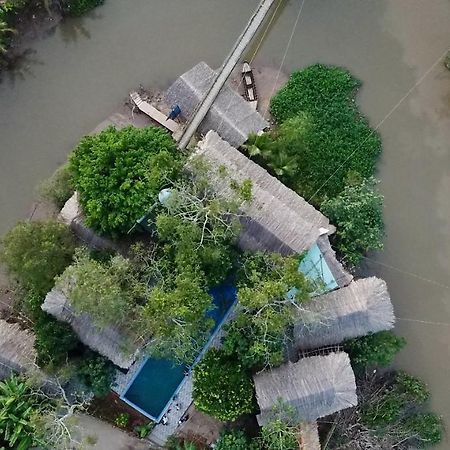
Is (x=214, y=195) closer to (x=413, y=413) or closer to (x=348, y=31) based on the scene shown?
(x=348, y=31)

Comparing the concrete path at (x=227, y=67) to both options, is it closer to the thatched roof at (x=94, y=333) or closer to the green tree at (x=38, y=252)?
the green tree at (x=38, y=252)

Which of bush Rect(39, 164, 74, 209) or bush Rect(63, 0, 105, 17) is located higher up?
bush Rect(63, 0, 105, 17)

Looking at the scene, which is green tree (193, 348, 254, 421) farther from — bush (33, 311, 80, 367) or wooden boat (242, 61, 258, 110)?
wooden boat (242, 61, 258, 110)

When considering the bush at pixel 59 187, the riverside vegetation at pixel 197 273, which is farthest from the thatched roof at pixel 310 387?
the bush at pixel 59 187

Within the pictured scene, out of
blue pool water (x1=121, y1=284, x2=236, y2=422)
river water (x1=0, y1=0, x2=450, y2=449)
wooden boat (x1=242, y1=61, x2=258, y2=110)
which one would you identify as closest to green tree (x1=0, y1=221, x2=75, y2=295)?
river water (x1=0, y1=0, x2=450, y2=449)

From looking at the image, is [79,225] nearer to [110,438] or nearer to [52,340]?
[52,340]

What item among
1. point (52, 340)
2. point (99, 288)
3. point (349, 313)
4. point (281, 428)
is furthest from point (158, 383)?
point (349, 313)
